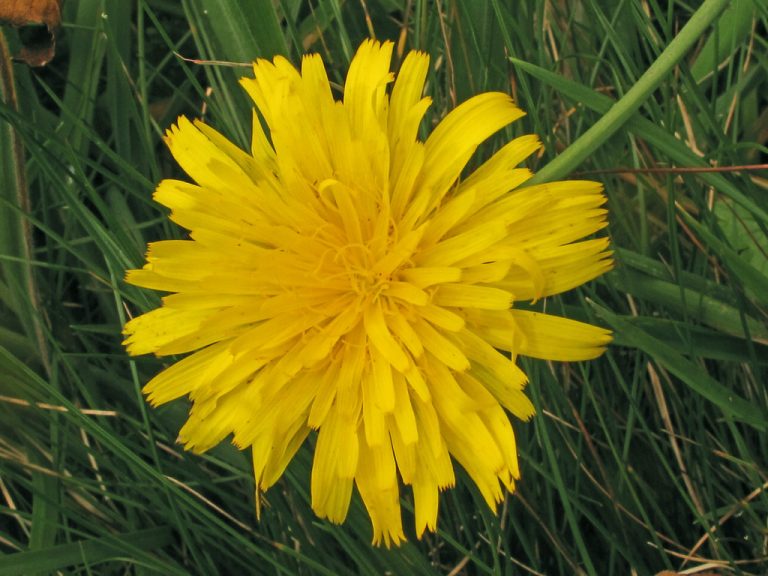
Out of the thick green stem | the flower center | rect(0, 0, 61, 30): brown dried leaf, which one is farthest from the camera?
rect(0, 0, 61, 30): brown dried leaf

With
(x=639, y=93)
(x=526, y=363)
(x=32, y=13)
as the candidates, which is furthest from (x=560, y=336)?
(x=32, y=13)

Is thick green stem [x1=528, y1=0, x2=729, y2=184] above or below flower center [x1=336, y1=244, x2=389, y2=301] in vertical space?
above

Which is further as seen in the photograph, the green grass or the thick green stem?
the green grass

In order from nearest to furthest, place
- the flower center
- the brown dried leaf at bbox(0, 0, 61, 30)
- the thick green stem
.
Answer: the thick green stem < the flower center < the brown dried leaf at bbox(0, 0, 61, 30)

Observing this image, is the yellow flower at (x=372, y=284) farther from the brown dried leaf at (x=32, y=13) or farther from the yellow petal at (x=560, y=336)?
the brown dried leaf at (x=32, y=13)

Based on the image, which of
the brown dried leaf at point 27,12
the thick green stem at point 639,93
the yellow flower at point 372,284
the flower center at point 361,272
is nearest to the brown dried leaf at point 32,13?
the brown dried leaf at point 27,12

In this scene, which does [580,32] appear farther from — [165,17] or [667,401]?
[165,17]

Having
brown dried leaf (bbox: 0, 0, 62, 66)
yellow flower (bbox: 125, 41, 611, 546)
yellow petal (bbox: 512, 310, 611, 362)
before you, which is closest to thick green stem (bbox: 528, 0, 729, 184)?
yellow flower (bbox: 125, 41, 611, 546)

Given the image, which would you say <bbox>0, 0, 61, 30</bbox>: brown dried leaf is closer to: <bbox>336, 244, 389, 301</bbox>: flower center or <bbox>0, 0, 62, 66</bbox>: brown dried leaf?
<bbox>0, 0, 62, 66</bbox>: brown dried leaf
